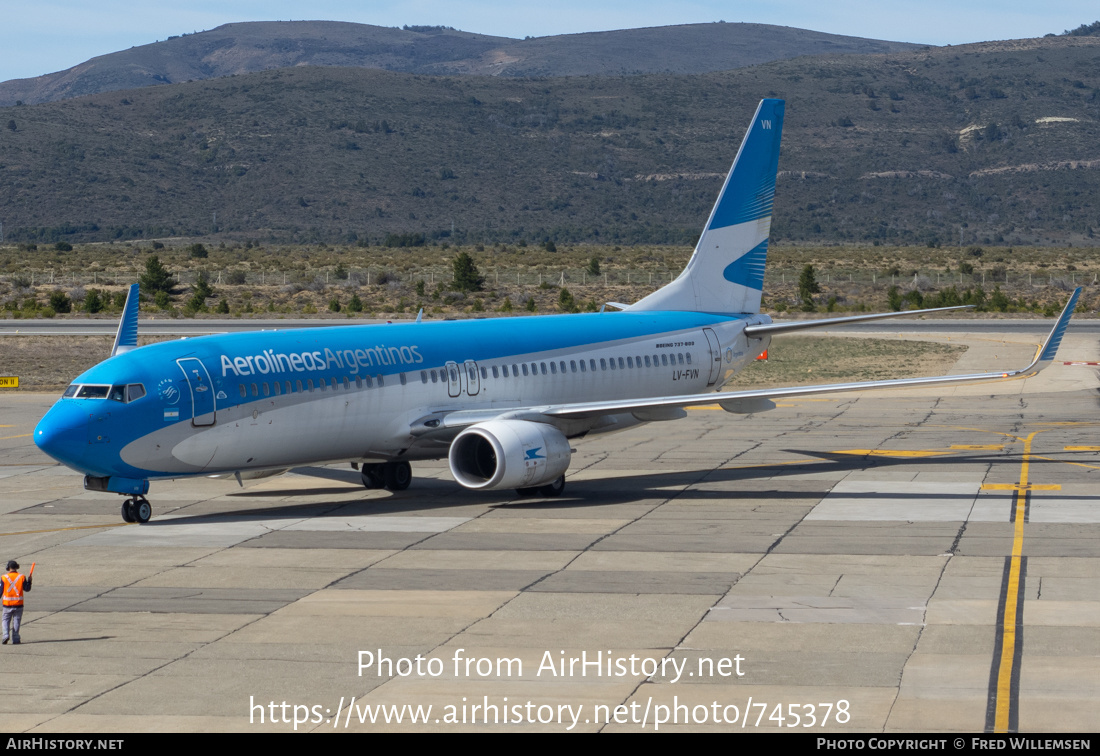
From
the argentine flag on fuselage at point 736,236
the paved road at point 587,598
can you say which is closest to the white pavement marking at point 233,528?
the paved road at point 587,598

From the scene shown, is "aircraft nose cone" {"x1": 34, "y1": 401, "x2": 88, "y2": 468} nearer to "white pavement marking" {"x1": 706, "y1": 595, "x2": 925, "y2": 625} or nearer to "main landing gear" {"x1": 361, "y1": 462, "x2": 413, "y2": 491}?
"main landing gear" {"x1": 361, "y1": 462, "x2": 413, "y2": 491}

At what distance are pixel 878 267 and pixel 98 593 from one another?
11985 centimetres

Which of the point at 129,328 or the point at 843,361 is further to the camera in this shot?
A: the point at 843,361

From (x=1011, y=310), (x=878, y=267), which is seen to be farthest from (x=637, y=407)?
(x=878, y=267)

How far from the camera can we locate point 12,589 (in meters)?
19.3

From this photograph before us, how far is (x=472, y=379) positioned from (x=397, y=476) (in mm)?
3218

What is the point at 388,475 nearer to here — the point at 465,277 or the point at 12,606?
the point at 12,606

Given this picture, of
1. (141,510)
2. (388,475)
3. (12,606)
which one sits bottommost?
(388,475)

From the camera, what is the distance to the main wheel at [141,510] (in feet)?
94.9

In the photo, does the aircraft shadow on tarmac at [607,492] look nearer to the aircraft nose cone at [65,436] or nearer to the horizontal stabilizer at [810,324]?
the aircraft nose cone at [65,436]

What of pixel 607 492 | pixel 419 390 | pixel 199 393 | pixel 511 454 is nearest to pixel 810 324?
pixel 607 492

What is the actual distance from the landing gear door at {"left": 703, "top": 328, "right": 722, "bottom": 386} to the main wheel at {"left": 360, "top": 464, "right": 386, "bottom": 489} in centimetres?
1027

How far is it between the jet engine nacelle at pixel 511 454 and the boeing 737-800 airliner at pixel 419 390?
0.04 meters
